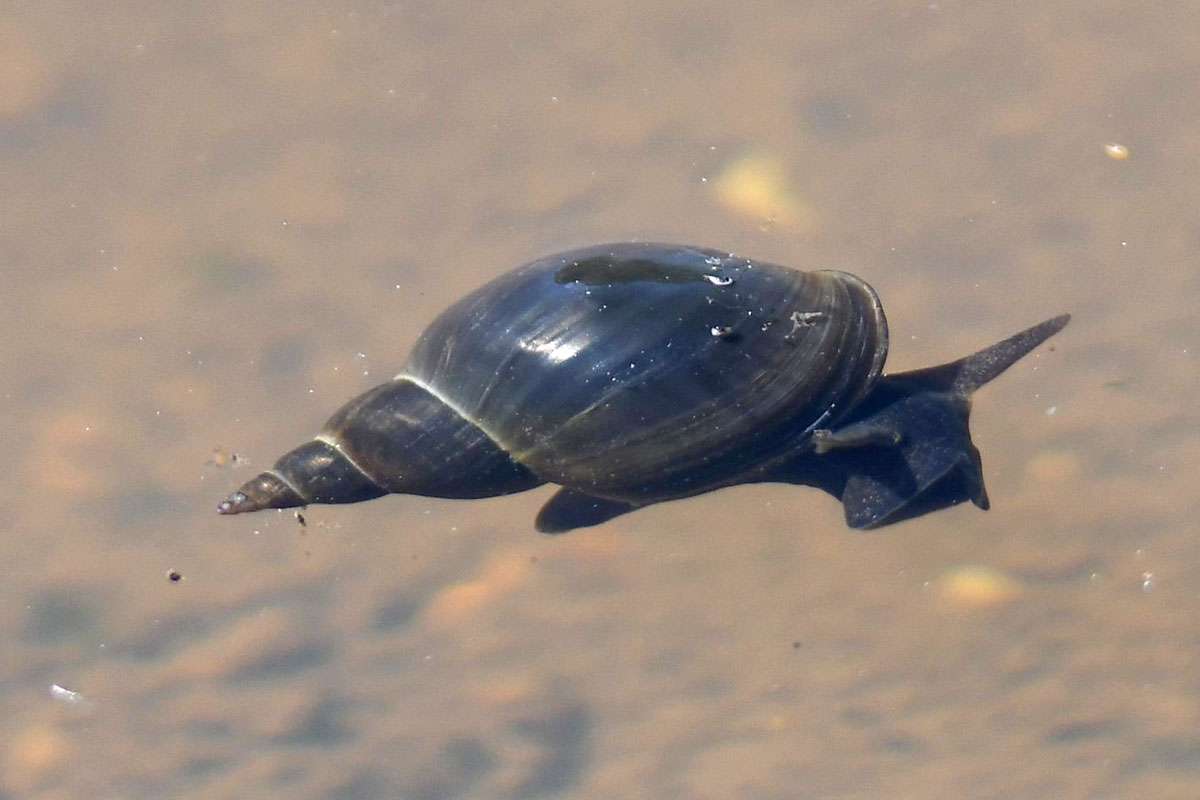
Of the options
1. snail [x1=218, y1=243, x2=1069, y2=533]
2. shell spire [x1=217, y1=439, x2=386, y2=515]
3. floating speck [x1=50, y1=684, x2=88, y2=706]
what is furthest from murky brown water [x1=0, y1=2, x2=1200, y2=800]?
shell spire [x1=217, y1=439, x2=386, y2=515]

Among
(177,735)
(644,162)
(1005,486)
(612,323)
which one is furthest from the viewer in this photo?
(644,162)

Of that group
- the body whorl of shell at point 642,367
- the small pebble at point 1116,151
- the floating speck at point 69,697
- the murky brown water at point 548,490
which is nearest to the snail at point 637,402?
the body whorl of shell at point 642,367

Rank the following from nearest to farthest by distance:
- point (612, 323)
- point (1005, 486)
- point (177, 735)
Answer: point (612, 323) < point (177, 735) < point (1005, 486)

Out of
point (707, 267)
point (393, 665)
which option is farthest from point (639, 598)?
point (707, 267)

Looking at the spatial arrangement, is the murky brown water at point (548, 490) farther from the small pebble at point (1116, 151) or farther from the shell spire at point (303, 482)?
the shell spire at point (303, 482)

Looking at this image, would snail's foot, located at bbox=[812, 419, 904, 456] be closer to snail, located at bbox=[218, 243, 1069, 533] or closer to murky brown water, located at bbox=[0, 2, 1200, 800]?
snail, located at bbox=[218, 243, 1069, 533]

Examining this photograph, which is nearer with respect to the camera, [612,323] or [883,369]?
[612,323]

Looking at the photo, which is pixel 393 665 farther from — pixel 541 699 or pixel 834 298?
pixel 834 298
